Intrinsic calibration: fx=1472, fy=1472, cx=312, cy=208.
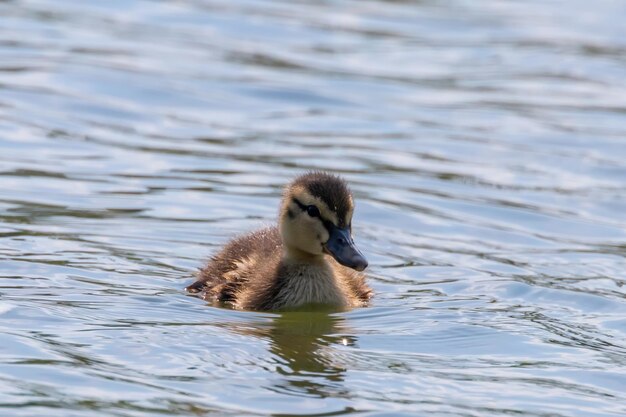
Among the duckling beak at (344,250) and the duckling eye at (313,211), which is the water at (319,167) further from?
the duckling eye at (313,211)

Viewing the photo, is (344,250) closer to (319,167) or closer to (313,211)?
(313,211)

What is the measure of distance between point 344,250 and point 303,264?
1.52 feet

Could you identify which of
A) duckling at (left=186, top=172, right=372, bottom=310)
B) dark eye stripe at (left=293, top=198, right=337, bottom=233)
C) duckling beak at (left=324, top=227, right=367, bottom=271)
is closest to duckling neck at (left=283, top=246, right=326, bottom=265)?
duckling at (left=186, top=172, right=372, bottom=310)

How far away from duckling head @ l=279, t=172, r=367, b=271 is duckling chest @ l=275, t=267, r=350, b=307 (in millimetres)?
151

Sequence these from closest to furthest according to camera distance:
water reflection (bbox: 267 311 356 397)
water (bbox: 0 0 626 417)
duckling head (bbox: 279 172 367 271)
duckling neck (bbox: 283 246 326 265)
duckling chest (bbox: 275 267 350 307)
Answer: water reflection (bbox: 267 311 356 397), water (bbox: 0 0 626 417), duckling head (bbox: 279 172 367 271), duckling chest (bbox: 275 267 350 307), duckling neck (bbox: 283 246 326 265)

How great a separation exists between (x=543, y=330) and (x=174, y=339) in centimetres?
218

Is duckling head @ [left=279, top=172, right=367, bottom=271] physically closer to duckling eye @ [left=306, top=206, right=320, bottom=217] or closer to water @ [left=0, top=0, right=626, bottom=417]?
duckling eye @ [left=306, top=206, right=320, bottom=217]

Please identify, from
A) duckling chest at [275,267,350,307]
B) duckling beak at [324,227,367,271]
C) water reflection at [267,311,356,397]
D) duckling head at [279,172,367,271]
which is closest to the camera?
water reflection at [267,311,356,397]

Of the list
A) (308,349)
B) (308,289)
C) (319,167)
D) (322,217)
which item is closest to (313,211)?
(322,217)

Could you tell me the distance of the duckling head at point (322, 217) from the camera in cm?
866

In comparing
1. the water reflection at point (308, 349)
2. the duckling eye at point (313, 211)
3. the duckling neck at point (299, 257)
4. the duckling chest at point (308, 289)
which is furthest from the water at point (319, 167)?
the duckling eye at point (313, 211)

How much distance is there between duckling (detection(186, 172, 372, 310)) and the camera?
8703 millimetres

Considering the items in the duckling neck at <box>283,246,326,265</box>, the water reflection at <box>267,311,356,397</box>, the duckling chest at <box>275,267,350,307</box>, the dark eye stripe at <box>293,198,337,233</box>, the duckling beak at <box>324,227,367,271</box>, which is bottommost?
the water reflection at <box>267,311,356,397</box>

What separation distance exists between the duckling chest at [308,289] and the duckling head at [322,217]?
0.15 metres
